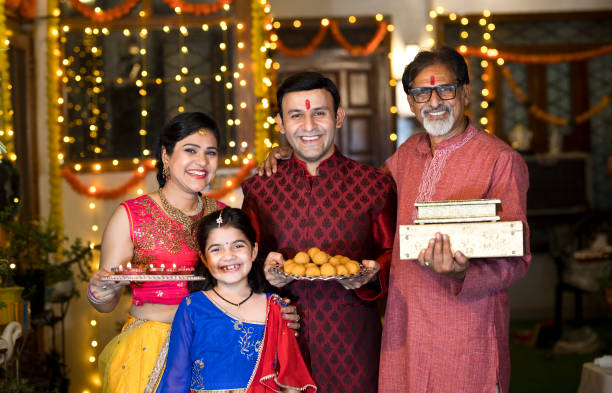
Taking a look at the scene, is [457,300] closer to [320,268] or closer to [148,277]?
[320,268]

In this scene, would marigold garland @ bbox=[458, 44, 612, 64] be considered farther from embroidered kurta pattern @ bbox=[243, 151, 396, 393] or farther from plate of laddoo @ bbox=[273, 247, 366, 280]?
plate of laddoo @ bbox=[273, 247, 366, 280]

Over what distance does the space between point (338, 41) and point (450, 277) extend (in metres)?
6.02

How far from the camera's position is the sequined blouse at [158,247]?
2.72 metres

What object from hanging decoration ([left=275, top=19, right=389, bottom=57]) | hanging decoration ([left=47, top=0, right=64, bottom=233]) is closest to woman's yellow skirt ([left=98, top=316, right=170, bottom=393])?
hanging decoration ([left=47, top=0, right=64, bottom=233])

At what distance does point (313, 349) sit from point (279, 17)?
234 inches

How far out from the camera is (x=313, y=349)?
2.65 metres

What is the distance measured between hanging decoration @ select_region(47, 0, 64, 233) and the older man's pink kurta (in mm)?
4341

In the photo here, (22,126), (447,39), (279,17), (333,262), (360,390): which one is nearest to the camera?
(333,262)

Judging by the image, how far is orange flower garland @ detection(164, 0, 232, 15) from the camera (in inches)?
243

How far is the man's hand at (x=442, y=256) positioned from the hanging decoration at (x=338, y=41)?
19.7ft

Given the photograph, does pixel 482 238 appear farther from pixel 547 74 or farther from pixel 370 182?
pixel 547 74

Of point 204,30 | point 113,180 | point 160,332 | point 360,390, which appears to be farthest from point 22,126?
point 360,390

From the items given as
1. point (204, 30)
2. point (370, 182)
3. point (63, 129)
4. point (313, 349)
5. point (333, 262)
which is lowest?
point (313, 349)

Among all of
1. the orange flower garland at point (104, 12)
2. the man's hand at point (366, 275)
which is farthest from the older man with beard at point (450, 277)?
the orange flower garland at point (104, 12)
